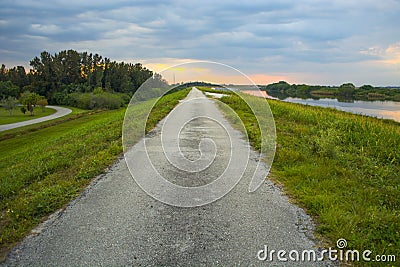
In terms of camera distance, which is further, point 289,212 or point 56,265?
point 289,212

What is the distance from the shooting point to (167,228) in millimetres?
4148

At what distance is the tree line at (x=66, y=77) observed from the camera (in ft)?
302

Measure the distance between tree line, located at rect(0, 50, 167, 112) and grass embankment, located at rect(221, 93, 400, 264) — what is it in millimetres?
82564

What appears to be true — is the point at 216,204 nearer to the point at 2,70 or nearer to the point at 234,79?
the point at 234,79

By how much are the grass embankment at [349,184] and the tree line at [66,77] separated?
8256 cm

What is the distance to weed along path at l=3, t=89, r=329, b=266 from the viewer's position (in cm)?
346

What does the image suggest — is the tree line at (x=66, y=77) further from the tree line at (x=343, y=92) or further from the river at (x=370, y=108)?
the river at (x=370, y=108)

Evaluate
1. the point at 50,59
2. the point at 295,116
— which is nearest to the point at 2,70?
the point at 50,59

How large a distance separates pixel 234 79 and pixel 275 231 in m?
3.69

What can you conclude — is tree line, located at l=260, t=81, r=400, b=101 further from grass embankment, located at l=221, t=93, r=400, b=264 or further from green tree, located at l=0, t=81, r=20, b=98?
green tree, located at l=0, t=81, r=20, b=98

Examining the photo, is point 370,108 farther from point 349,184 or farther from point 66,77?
point 66,77

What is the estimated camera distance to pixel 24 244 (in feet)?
12.5

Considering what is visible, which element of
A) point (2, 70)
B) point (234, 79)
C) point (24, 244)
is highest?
point (2, 70)

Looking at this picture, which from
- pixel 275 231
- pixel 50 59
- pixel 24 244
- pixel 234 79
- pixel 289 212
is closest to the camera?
pixel 24 244
